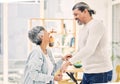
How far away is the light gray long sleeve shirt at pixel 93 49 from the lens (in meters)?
2.33

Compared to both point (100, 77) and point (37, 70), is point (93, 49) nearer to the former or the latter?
point (100, 77)

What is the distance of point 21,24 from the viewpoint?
18.1 feet

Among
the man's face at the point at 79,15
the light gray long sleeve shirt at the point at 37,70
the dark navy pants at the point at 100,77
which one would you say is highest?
the man's face at the point at 79,15

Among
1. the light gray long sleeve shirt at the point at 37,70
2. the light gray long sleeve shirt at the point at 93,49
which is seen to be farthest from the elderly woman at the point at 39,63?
the light gray long sleeve shirt at the point at 93,49

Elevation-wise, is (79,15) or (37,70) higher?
(79,15)

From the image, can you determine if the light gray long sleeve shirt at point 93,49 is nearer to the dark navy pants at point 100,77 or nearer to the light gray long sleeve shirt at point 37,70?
the dark navy pants at point 100,77

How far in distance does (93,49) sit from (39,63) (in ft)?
1.75

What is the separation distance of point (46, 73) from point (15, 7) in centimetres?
338

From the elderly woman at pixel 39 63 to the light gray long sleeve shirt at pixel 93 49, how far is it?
252mm

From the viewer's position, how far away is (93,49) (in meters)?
2.34

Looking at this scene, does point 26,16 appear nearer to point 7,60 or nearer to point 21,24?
point 21,24

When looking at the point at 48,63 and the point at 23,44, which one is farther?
the point at 23,44

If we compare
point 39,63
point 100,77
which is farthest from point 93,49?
point 39,63

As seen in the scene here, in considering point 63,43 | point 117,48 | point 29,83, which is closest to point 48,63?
point 29,83
